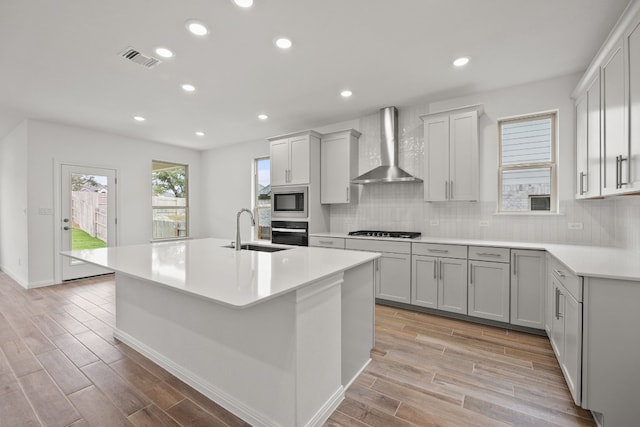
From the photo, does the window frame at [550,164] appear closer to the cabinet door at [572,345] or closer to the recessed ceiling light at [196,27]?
the cabinet door at [572,345]

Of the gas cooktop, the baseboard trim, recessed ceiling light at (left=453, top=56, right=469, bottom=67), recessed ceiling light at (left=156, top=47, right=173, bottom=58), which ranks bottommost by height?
the baseboard trim

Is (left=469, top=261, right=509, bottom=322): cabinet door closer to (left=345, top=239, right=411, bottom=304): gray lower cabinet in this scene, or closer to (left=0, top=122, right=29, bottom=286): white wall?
(left=345, top=239, right=411, bottom=304): gray lower cabinet

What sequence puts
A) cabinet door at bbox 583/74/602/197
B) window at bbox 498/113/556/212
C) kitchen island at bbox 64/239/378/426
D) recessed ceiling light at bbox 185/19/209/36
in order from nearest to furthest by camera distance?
1. kitchen island at bbox 64/239/378/426
2. recessed ceiling light at bbox 185/19/209/36
3. cabinet door at bbox 583/74/602/197
4. window at bbox 498/113/556/212

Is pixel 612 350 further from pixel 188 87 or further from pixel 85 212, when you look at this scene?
pixel 85 212

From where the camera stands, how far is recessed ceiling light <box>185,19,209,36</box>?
2209mm

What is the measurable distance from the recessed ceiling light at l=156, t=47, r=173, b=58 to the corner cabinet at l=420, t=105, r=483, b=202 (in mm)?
2906

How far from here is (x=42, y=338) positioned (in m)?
2.78

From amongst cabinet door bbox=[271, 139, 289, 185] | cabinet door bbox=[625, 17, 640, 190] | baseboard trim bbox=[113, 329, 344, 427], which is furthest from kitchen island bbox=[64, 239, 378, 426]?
cabinet door bbox=[271, 139, 289, 185]

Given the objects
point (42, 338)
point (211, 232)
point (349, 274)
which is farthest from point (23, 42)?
point (211, 232)

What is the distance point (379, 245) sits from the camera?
3713 mm

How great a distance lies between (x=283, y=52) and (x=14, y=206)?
19.0ft

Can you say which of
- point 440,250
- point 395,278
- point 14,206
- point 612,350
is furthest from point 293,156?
point 14,206

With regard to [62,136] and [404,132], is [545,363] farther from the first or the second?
[62,136]

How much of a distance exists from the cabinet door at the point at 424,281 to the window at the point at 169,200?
540 cm
